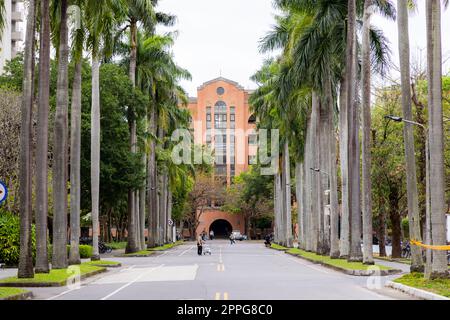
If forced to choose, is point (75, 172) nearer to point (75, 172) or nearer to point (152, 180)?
point (75, 172)

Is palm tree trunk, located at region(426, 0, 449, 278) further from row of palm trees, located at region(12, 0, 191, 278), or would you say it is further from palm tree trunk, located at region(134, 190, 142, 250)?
palm tree trunk, located at region(134, 190, 142, 250)

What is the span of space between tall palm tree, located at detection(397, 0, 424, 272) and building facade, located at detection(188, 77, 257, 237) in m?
96.9

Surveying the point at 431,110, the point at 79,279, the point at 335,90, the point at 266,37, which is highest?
the point at 266,37

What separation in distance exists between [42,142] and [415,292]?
13.8 meters

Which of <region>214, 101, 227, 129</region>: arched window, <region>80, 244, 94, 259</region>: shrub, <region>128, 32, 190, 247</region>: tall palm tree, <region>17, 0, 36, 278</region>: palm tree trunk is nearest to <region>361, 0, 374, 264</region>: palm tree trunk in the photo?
<region>17, 0, 36, 278</region>: palm tree trunk

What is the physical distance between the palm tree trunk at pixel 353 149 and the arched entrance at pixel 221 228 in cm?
9482

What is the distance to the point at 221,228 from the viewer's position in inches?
5271

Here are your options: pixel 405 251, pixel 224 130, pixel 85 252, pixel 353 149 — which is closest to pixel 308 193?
pixel 405 251

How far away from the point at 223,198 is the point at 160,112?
50962 millimetres
